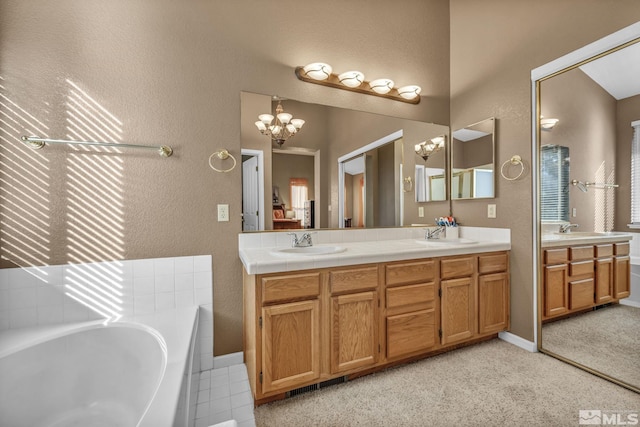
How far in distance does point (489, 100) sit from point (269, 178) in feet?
6.78

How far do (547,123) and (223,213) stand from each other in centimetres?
249

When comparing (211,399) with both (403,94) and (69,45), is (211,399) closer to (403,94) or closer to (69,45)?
(69,45)

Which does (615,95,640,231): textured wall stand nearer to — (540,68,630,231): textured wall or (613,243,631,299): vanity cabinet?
(540,68,630,231): textured wall

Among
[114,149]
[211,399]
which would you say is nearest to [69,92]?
[114,149]

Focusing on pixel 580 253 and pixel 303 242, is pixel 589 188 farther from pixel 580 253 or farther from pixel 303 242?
pixel 303 242

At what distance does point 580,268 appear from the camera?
2.02 m

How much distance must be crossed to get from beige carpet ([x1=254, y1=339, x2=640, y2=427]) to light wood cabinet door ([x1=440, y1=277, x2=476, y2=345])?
20cm

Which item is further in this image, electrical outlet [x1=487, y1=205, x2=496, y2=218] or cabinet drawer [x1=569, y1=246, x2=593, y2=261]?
electrical outlet [x1=487, y1=205, x2=496, y2=218]

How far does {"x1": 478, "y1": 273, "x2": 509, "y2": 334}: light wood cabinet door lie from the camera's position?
2201mm

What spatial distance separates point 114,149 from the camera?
1713 millimetres

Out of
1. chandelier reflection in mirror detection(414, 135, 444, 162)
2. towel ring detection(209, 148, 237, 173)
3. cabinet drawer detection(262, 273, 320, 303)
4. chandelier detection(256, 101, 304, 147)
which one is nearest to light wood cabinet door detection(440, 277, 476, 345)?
cabinet drawer detection(262, 273, 320, 303)

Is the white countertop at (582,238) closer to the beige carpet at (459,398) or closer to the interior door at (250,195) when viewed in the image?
the beige carpet at (459,398)

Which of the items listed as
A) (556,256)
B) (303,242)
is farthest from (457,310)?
(303,242)

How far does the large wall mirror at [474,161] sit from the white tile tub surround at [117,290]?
7.77 ft
